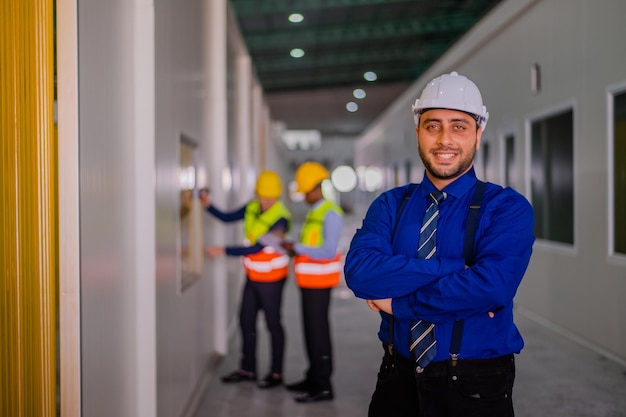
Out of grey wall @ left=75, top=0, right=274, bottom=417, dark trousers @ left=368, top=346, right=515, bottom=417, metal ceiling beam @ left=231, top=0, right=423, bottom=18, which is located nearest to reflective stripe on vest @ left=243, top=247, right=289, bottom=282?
grey wall @ left=75, top=0, right=274, bottom=417

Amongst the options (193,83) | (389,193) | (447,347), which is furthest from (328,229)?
(447,347)

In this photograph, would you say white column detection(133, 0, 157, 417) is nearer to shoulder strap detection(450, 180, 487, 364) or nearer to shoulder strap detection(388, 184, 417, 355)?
shoulder strap detection(388, 184, 417, 355)

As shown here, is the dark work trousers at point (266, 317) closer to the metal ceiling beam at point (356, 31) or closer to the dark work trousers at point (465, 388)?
the dark work trousers at point (465, 388)

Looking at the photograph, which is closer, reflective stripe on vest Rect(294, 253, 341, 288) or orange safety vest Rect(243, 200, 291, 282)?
reflective stripe on vest Rect(294, 253, 341, 288)

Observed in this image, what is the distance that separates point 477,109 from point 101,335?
1.67 metres

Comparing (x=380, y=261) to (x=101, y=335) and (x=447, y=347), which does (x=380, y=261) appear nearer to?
(x=447, y=347)

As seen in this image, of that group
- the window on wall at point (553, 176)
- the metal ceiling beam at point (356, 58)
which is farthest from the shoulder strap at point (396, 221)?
the metal ceiling beam at point (356, 58)

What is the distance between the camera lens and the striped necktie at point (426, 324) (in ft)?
6.50

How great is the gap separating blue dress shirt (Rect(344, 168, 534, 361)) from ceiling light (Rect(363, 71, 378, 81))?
16110 millimetres

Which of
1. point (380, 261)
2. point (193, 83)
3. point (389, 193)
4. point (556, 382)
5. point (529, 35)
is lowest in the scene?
point (556, 382)

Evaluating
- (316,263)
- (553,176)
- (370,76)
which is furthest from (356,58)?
(316,263)

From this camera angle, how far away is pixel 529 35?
779 centimetres

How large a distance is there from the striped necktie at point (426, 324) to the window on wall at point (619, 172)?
405 cm

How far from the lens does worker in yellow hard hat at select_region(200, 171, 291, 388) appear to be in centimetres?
498
